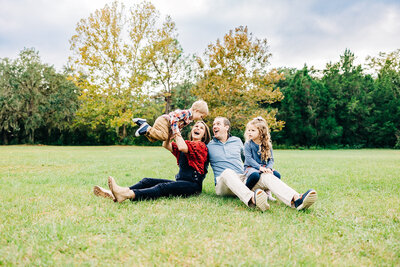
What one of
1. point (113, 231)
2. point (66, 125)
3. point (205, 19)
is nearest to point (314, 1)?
point (205, 19)

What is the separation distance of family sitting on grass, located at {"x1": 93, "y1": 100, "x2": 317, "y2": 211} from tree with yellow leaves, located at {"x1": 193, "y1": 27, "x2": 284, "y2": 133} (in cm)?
1927

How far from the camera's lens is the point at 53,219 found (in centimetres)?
280

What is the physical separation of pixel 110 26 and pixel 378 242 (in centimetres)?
2583

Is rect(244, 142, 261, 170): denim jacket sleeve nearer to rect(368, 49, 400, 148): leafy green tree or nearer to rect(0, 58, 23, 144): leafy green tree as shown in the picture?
rect(0, 58, 23, 144): leafy green tree

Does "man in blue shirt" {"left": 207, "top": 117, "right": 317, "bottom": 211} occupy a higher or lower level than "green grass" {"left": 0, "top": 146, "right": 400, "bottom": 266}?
higher

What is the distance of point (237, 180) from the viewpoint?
3578mm

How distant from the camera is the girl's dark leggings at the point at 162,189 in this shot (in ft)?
12.0

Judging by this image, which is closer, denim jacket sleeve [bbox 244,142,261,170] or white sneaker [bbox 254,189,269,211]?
white sneaker [bbox 254,189,269,211]

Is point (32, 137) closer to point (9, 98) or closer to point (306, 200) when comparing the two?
point (9, 98)

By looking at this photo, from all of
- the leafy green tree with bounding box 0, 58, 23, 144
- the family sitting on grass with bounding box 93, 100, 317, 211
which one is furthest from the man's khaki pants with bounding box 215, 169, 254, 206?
the leafy green tree with bounding box 0, 58, 23, 144

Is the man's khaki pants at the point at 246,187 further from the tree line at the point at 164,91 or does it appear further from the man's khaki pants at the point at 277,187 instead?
the tree line at the point at 164,91

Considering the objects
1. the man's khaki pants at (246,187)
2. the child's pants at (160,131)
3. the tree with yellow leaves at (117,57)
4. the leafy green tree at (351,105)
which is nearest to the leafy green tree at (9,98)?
the tree with yellow leaves at (117,57)

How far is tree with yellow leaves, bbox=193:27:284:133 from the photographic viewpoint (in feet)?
77.7

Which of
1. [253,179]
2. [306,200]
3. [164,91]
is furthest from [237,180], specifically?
[164,91]
